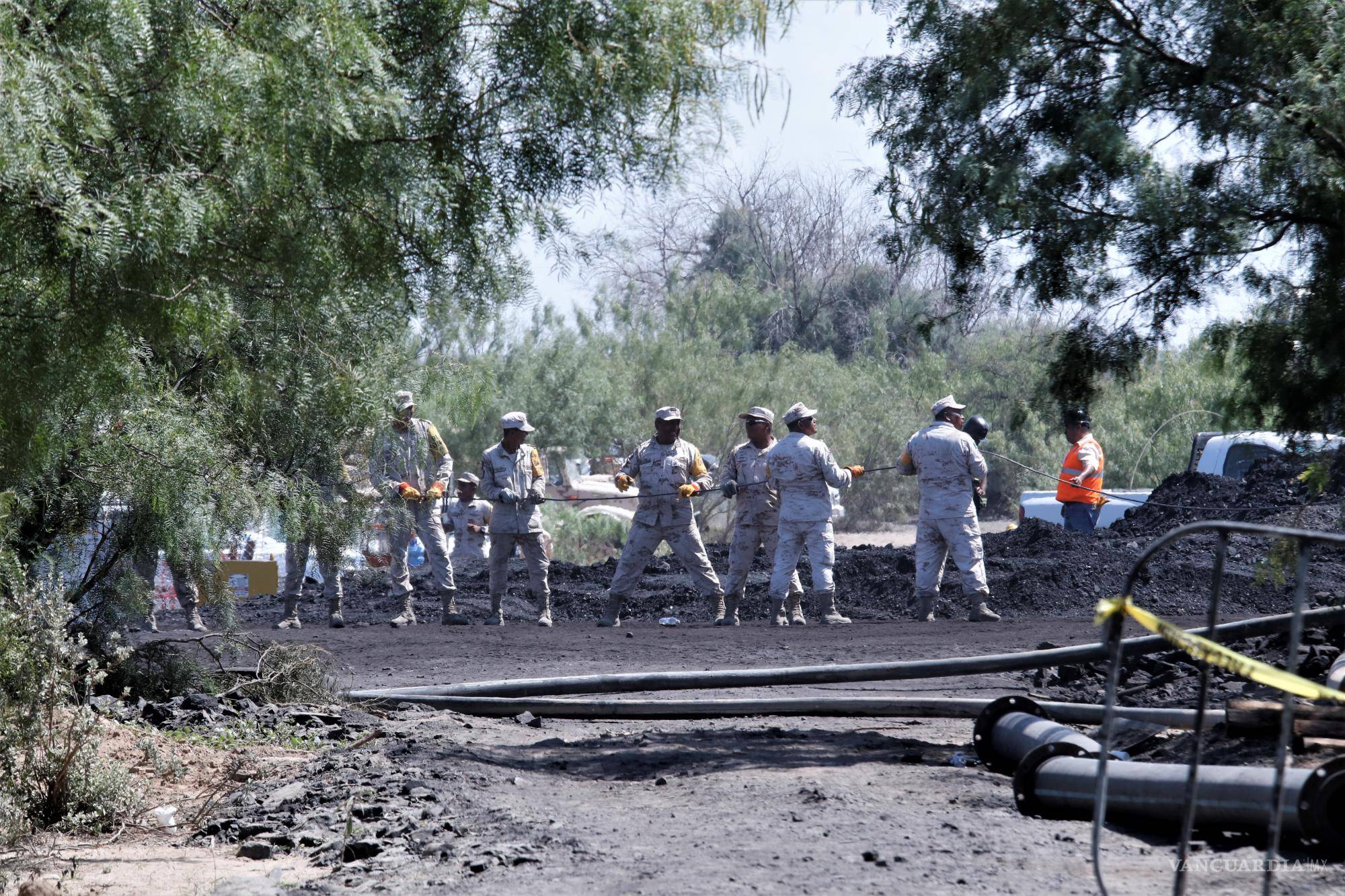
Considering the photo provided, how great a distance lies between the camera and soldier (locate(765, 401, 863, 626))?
1297 centimetres

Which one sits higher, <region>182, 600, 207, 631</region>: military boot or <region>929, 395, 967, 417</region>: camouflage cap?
<region>929, 395, 967, 417</region>: camouflage cap

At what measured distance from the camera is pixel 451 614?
14.0m

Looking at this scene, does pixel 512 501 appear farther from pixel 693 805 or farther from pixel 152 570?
pixel 693 805

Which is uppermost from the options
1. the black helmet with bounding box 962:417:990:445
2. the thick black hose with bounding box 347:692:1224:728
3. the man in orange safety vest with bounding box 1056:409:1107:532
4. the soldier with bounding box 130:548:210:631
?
the black helmet with bounding box 962:417:990:445

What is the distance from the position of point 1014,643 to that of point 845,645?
55.3 inches

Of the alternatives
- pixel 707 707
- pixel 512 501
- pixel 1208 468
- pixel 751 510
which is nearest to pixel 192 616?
pixel 512 501

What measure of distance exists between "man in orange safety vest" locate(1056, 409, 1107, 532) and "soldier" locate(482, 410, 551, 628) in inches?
230

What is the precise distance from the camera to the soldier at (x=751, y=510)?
44.9ft

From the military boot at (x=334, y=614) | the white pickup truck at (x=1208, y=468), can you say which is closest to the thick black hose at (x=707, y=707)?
the military boot at (x=334, y=614)

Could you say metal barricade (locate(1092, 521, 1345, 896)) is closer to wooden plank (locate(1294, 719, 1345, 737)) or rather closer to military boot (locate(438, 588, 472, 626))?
wooden plank (locate(1294, 719, 1345, 737))

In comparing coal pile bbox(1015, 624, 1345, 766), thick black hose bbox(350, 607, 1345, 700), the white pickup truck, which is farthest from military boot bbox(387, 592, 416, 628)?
the white pickup truck

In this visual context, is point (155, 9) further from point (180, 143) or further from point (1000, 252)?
point (1000, 252)

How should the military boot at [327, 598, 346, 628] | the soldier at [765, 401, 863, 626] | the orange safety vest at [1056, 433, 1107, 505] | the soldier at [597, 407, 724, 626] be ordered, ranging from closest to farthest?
the soldier at [765, 401, 863, 626]
the soldier at [597, 407, 724, 626]
the military boot at [327, 598, 346, 628]
the orange safety vest at [1056, 433, 1107, 505]

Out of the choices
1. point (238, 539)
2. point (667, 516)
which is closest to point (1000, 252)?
point (238, 539)
